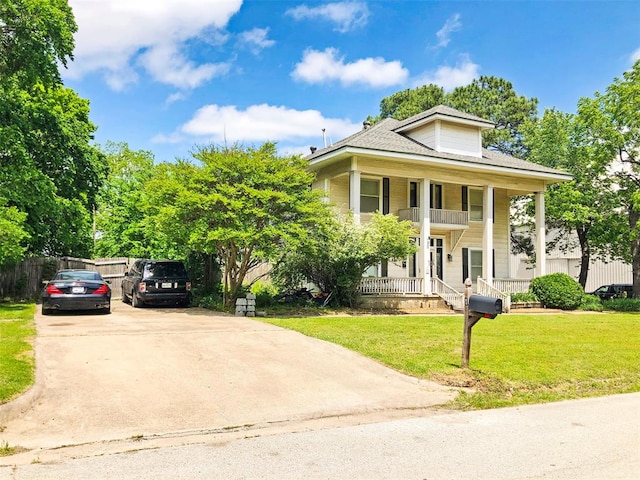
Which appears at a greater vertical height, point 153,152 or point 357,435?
point 153,152

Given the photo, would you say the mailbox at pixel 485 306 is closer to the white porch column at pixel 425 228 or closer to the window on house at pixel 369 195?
the white porch column at pixel 425 228

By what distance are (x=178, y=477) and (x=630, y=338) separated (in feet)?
42.6

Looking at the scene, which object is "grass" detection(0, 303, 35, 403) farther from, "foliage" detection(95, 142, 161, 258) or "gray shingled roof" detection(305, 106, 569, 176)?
"foliage" detection(95, 142, 161, 258)

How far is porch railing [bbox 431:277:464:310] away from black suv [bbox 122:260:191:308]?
11.0m

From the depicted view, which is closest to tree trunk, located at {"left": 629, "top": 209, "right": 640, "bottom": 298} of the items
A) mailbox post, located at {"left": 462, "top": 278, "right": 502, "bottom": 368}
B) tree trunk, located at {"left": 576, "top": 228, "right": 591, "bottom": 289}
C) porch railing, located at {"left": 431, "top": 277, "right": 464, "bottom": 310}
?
tree trunk, located at {"left": 576, "top": 228, "right": 591, "bottom": 289}

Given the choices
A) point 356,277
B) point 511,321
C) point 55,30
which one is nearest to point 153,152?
point 55,30

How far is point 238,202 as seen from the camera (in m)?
16.0

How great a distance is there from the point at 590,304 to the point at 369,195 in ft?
37.0

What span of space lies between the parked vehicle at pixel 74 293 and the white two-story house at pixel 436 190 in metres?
9.87

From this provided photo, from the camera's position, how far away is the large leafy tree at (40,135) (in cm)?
Result: 1845

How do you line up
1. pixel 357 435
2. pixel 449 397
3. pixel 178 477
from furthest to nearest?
pixel 449 397 → pixel 357 435 → pixel 178 477

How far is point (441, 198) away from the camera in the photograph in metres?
27.1

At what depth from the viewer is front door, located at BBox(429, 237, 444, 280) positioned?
27.0 m

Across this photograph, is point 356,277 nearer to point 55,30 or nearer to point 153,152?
point 55,30
